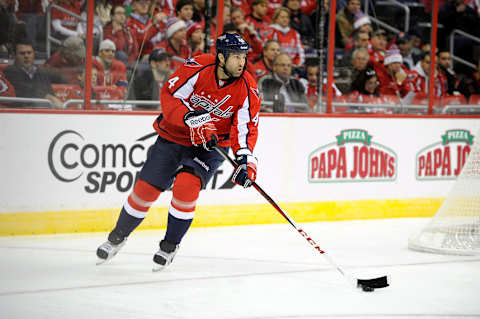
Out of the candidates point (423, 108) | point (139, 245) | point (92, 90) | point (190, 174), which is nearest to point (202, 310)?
point (190, 174)

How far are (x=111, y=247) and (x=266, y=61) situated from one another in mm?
2211

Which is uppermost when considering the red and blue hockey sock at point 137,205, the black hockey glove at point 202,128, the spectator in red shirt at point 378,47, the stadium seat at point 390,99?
the spectator in red shirt at point 378,47

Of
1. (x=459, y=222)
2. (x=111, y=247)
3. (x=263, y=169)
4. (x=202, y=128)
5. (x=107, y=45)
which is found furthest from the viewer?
(x=263, y=169)

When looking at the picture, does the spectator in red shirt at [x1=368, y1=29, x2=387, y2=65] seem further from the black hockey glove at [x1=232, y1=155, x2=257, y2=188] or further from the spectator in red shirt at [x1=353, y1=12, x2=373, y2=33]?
the black hockey glove at [x1=232, y1=155, x2=257, y2=188]

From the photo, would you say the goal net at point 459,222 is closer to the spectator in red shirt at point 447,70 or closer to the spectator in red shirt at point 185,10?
the spectator in red shirt at point 447,70

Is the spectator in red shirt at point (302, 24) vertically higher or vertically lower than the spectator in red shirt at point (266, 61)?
higher

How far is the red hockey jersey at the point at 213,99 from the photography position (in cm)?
350

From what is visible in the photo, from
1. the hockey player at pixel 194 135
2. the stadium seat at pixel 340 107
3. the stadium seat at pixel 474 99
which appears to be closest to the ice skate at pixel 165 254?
the hockey player at pixel 194 135

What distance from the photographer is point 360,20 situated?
5688 millimetres

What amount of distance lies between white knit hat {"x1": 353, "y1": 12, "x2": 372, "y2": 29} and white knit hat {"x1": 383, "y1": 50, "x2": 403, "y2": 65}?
12.9 inches

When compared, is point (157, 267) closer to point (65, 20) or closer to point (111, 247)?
point (111, 247)

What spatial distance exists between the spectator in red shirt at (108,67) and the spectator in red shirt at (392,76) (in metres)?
2.14

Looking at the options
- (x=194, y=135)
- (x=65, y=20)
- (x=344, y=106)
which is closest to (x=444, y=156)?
(x=344, y=106)

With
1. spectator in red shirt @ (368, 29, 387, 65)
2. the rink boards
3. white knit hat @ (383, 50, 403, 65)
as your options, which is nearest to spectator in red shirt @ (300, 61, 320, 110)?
the rink boards
